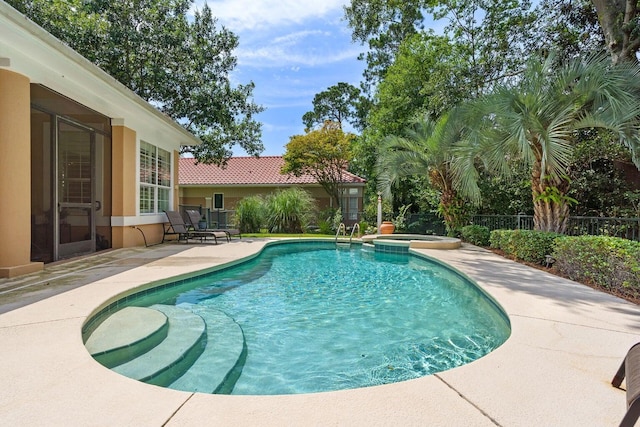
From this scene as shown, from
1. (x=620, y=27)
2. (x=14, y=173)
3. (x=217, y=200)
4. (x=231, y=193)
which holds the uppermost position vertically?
(x=620, y=27)

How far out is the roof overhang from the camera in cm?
479

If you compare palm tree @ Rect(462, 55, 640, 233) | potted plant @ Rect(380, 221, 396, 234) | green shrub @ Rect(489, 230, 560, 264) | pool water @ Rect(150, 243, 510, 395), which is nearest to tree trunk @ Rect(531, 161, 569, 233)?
palm tree @ Rect(462, 55, 640, 233)

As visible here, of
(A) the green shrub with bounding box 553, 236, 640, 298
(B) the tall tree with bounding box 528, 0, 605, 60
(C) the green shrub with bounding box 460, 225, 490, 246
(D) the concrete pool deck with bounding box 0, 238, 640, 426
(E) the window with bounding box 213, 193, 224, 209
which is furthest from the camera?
(E) the window with bounding box 213, 193, 224, 209

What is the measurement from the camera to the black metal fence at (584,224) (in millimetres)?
8237

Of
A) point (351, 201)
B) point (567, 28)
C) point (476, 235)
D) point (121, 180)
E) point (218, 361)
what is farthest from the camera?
point (351, 201)

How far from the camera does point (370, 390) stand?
2.36 m

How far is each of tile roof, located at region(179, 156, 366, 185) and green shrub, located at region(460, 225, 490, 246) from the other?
9230 millimetres

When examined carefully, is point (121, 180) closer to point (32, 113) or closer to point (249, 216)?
point (32, 113)

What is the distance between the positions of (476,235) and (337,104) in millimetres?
26409

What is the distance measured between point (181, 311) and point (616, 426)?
14.1ft

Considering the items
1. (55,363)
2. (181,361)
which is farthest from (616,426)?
(55,363)

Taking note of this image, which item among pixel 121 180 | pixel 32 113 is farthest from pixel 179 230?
pixel 32 113

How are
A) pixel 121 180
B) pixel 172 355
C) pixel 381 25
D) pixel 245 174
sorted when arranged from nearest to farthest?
1. pixel 172 355
2. pixel 121 180
3. pixel 381 25
4. pixel 245 174

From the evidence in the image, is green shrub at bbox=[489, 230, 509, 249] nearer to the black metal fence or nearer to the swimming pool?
the black metal fence
